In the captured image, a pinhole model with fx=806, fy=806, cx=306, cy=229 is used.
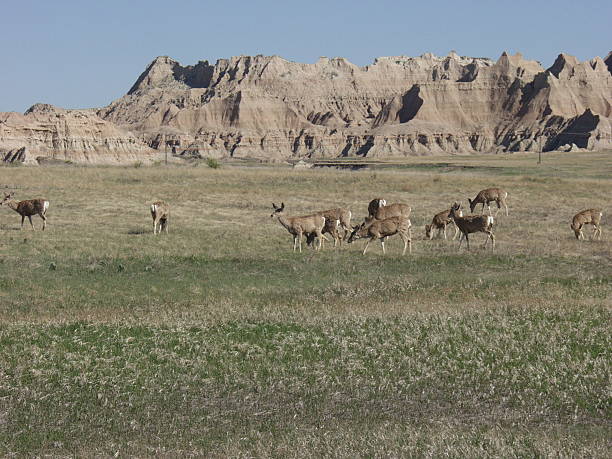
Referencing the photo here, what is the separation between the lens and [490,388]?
40.5 ft

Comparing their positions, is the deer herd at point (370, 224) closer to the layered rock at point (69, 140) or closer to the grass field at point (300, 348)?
the grass field at point (300, 348)

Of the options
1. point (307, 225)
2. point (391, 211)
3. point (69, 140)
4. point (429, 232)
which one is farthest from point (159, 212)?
point (69, 140)

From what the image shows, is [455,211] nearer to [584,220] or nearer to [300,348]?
[584,220]

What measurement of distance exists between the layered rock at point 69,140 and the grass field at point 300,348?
108684 mm

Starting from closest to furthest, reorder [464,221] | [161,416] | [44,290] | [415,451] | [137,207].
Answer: [415,451]
[161,416]
[44,290]
[464,221]
[137,207]

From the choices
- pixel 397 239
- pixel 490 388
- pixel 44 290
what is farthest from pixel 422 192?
pixel 490 388

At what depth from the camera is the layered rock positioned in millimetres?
133500

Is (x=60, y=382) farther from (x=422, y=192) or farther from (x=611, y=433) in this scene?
(x=422, y=192)

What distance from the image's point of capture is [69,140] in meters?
136

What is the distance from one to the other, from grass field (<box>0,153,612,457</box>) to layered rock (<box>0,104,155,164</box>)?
109m

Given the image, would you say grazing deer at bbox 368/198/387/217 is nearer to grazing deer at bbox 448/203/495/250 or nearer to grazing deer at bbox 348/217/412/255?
grazing deer at bbox 448/203/495/250

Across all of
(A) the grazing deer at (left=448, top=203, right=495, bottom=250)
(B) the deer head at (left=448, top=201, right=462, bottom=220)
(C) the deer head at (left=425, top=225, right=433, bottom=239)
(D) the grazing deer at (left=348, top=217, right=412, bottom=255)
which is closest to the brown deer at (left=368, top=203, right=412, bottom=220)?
(C) the deer head at (left=425, top=225, right=433, bottom=239)

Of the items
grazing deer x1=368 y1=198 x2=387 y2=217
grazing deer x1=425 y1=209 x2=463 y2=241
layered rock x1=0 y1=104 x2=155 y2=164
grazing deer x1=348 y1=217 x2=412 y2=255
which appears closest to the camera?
grazing deer x1=348 y1=217 x2=412 y2=255

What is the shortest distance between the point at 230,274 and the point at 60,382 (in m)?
11.2
